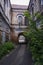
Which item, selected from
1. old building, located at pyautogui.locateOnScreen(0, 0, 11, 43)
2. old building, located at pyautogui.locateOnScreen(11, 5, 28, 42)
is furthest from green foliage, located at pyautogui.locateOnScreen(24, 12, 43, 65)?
old building, located at pyautogui.locateOnScreen(11, 5, 28, 42)

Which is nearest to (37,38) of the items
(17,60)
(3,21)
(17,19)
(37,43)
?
(37,43)

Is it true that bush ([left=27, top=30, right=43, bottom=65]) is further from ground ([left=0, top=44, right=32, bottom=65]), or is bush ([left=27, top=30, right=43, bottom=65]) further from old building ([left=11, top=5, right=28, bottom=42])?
old building ([left=11, top=5, right=28, bottom=42])

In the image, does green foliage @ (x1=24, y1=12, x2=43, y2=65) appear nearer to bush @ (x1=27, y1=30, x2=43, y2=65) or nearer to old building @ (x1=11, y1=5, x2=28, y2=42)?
bush @ (x1=27, y1=30, x2=43, y2=65)

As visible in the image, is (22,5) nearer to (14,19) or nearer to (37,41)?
(14,19)

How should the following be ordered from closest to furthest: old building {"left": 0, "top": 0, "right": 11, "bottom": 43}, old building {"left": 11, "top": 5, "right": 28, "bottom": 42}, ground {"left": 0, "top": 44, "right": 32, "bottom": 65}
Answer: ground {"left": 0, "top": 44, "right": 32, "bottom": 65}, old building {"left": 0, "top": 0, "right": 11, "bottom": 43}, old building {"left": 11, "top": 5, "right": 28, "bottom": 42}

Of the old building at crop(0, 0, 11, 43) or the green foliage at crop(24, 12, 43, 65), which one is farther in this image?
the old building at crop(0, 0, 11, 43)

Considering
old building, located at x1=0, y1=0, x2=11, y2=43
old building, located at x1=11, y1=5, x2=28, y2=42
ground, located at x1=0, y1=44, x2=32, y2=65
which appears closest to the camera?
ground, located at x1=0, y1=44, x2=32, y2=65

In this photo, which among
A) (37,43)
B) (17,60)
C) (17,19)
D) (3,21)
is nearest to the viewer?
(37,43)

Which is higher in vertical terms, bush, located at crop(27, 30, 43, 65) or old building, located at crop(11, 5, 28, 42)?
bush, located at crop(27, 30, 43, 65)

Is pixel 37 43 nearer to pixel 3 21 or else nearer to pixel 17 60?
pixel 17 60

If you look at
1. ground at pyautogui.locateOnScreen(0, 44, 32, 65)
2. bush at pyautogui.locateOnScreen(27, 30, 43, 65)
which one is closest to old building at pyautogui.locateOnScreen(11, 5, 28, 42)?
ground at pyautogui.locateOnScreen(0, 44, 32, 65)

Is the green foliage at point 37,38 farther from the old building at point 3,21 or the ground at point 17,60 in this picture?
the old building at point 3,21

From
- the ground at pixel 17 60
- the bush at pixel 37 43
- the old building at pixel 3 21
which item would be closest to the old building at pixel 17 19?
the old building at pixel 3 21

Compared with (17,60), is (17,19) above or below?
above
